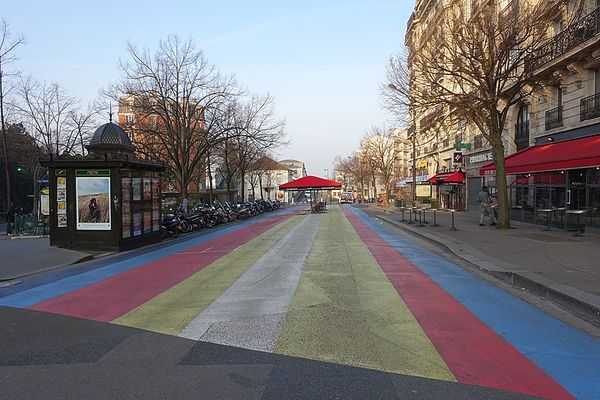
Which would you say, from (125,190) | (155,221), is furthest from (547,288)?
(155,221)

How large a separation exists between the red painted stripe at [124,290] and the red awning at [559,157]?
11.5 meters

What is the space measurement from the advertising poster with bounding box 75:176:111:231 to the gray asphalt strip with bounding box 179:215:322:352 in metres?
7.22

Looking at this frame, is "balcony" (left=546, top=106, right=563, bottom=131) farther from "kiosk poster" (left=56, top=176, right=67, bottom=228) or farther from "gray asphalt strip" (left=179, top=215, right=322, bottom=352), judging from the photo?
"kiosk poster" (left=56, top=176, right=67, bottom=228)

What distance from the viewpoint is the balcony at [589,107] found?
1848 centimetres

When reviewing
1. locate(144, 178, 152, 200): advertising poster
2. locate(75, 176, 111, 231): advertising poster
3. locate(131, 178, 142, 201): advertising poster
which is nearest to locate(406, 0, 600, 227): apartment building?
locate(144, 178, 152, 200): advertising poster

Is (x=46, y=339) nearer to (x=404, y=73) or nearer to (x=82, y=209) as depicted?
(x=82, y=209)

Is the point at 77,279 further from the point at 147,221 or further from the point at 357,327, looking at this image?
the point at 147,221

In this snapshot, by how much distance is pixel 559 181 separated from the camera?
1981cm

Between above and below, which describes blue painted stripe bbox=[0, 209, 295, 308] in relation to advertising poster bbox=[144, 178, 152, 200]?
below

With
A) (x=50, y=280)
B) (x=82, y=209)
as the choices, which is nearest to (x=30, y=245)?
(x=82, y=209)

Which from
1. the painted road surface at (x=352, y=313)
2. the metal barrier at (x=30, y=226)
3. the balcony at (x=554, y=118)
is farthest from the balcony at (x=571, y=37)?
the metal barrier at (x=30, y=226)

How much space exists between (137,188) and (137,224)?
1.31 metres

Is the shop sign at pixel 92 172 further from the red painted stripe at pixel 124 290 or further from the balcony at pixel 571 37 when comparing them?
the balcony at pixel 571 37

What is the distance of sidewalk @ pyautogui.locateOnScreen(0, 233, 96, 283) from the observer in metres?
12.0
